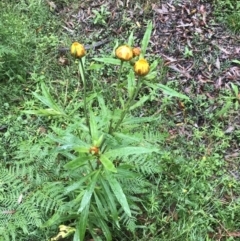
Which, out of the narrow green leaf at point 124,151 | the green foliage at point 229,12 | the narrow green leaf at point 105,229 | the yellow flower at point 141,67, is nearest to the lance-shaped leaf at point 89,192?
the narrow green leaf at point 124,151

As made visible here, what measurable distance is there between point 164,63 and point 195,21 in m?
0.51

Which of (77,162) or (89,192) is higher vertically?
(77,162)

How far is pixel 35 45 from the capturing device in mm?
3707

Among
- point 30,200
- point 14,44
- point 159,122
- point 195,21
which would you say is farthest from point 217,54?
point 30,200

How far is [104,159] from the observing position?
2.24 meters

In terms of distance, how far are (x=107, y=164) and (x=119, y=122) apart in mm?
330

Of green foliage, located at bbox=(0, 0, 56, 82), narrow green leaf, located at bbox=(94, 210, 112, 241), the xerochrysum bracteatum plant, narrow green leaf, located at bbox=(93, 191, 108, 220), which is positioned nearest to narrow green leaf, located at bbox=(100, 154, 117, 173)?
the xerochrysum bracteatum plant

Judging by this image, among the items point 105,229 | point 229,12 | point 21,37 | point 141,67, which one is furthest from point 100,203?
point 229,12

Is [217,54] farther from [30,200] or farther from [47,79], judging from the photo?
[30,200]

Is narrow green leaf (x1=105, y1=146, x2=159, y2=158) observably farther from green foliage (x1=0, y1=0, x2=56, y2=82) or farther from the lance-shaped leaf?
green foliage (x1=0, y1=0, x2=56, y2=82)

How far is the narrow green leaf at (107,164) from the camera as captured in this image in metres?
2.17

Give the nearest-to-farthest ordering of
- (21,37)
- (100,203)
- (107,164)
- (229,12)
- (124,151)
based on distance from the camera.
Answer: (107,164), (124,151), (100,203), (21,37), (229,12)

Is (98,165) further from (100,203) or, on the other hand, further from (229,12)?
(229,12)

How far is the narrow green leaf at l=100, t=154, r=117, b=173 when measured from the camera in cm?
217
